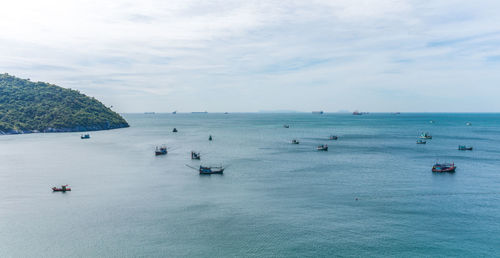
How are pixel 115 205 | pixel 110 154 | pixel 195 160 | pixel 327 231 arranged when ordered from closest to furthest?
1. pixel 327 231
2. pixel 115 205
3. pixel 195 160
4. pixel 110 154

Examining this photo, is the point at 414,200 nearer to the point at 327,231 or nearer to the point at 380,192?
the point at 380,192

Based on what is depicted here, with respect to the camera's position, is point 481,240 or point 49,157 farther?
point 49,157

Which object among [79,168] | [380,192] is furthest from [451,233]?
[79,168]

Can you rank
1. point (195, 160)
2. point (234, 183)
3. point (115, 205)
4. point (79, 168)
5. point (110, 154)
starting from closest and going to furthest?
point (115, 205) → point (234, 183) → point (79, 168) → point (195, 160) → point (110, 154)

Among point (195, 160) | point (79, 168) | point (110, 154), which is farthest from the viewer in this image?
point (110, 154)

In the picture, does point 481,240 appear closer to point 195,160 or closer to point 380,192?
point 380,192

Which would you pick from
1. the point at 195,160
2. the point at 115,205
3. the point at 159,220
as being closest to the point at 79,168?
the point at 195,160

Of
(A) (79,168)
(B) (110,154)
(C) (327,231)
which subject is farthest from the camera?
(B) (110,154)

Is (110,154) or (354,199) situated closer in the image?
(354,199)
